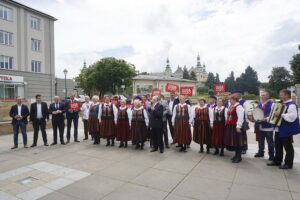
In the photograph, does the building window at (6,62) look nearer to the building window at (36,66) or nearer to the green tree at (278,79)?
the building window at (36,66)

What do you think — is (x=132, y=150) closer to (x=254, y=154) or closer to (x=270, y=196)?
(x=254, y=154)

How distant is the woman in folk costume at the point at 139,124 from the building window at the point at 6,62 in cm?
2362

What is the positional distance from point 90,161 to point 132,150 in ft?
5.30

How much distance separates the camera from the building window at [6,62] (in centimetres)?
2467

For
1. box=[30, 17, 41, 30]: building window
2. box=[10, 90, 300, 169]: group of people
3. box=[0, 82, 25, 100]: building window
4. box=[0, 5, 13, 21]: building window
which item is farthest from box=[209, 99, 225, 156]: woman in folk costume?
box=[30, 17, 41, 30]: building window

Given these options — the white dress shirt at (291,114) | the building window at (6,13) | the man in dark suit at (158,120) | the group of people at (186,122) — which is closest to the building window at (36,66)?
the building window at (6,13)

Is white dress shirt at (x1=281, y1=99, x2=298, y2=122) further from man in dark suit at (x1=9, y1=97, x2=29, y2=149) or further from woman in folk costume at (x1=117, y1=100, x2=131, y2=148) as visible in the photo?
man in dark suit at (x1=9, y1=97, x2=29, y2=149)

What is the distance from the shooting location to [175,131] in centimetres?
725

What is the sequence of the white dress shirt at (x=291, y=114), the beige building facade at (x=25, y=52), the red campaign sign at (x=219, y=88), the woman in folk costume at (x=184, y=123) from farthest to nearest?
1. the beige building facade at (x=25, y=52)
2. the red campaign sign at (x=219, y=88)
3. the woman in folk costume at (x=184, y=123)
4. the white dress shirt at (x=291, y=114)

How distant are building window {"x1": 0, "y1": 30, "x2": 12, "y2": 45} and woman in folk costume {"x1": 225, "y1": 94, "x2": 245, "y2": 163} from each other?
2704 centimetres

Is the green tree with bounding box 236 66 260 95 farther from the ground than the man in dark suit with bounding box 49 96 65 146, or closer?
farther from the ground

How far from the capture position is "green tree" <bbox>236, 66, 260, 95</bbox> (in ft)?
277

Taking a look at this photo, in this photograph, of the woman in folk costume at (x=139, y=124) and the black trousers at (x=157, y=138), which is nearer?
the black trousers at (x=157, y=138)

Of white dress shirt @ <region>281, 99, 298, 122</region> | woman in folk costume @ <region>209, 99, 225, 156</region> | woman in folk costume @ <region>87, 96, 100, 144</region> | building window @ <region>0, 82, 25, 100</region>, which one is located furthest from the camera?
building window @ <region>0, 82, 25, 100</region>
